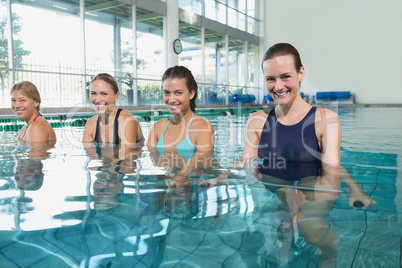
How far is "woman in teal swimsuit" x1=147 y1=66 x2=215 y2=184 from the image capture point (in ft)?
8.32

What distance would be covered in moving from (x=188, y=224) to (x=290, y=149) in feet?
3.35

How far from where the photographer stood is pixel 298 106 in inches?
78.9

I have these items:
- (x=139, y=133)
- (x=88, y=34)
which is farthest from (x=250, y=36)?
(x=139, y=133)

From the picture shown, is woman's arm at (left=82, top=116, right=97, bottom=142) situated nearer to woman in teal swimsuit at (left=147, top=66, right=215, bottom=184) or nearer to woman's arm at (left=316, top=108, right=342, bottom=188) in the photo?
woman in teal swimsuit at (left=147, top=66, right=215, bottom=184)

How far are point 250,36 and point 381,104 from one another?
278 inches

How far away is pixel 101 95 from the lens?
9.40 ft

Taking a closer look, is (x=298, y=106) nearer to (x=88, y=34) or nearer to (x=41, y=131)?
(x=41, y=131)

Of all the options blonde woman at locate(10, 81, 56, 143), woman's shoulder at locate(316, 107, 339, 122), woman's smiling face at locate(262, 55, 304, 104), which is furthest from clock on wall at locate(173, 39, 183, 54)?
woman's shoulder at locate(316, 107, 339, 122)

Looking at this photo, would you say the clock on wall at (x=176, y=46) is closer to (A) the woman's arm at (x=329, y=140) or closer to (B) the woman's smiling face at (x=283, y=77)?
(B) the woman's smiling face at (x=283, y=77)

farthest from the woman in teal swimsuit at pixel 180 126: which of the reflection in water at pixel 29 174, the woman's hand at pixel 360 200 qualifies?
Answer: the woman's hand at pixel 360 200

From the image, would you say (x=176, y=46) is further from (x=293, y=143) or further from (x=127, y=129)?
(x=293, y=143)

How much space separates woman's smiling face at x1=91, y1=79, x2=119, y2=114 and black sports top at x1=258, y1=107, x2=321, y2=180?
58.1 inches

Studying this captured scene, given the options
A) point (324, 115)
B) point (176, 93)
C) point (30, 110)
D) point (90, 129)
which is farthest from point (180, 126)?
point (30, 110)

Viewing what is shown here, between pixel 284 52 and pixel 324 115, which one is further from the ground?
pixel 284 52
